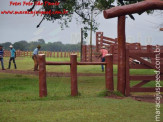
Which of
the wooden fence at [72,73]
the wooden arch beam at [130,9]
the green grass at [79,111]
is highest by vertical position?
the wooden arch beam at [130,9]

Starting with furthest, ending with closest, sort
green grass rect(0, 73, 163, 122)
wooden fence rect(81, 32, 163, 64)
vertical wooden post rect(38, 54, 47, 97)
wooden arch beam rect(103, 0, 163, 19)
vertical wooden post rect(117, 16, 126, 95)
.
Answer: wooden fence rect(81, 32, 163, 64)
vertical wooden post rect(117, 16, 126, 95)
vertical wooden post rect(38, 54, 47, 97)
green grass rect(0, 73, 163, 122)
wooden arch beam rect(103, 0, 163, 19)

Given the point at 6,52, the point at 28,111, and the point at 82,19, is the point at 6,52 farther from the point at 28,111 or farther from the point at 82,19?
the point at 28,111

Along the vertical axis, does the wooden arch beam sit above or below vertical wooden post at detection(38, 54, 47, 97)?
above

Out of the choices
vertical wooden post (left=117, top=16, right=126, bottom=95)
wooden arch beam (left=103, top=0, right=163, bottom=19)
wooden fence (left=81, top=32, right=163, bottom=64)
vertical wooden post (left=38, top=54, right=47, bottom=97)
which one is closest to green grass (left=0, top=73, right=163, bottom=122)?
vertical wooden post (left=38, top=54, right=47, bottom=97)

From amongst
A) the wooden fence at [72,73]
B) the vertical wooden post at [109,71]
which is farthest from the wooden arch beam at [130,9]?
the vertical wooden post at [109,71]

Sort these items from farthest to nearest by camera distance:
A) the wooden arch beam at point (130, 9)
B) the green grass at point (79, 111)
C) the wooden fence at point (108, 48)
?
1. the wooden fence at point (108, 48)
2. the green grass at point (79, 111)
3. the wooden arch beam at point (130, 9)

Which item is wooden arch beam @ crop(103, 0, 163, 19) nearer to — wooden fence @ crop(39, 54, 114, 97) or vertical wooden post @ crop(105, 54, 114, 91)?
wooden fence @ crop(39, 54, 114, 97)

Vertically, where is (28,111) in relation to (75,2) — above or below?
below

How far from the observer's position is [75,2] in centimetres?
2123

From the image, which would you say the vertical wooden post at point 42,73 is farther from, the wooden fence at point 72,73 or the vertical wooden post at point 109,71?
the vertical wooden post at point 109,71

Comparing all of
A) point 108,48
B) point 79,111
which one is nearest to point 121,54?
point 79,111

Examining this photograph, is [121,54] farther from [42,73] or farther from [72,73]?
[42,73]

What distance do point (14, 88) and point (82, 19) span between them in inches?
377

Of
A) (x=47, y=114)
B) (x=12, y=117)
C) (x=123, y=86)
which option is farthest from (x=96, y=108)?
(x=123, y=86)
